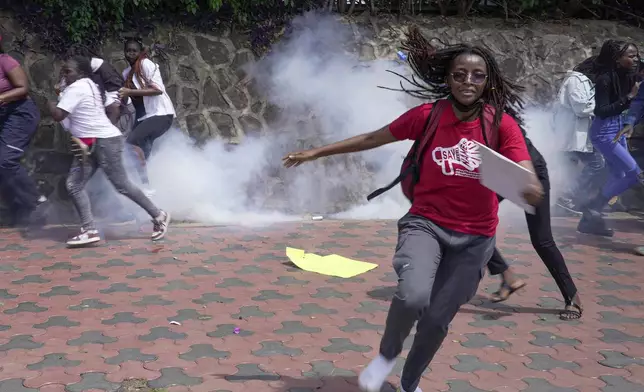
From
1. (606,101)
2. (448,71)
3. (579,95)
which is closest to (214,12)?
(579,95)

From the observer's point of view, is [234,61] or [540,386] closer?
[540,386]

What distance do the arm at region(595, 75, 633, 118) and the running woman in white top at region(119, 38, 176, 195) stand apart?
4.26 metres

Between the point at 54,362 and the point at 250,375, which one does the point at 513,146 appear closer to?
the point at 250,375

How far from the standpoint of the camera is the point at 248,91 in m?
9.23

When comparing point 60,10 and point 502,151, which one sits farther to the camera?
point 60,10

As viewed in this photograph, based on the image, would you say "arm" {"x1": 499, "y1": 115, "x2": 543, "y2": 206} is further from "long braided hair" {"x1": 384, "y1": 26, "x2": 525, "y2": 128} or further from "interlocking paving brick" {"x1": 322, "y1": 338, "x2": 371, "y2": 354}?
"interlocking paving brick" {"x1": 322, "y1": 338, "x2": 371, "y2": 354}

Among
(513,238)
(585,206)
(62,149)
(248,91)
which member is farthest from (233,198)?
(585,206)

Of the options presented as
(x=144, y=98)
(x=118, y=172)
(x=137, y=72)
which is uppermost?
(x=137, y=72)

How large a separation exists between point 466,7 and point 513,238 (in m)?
3.76

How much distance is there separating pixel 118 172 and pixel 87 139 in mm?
397

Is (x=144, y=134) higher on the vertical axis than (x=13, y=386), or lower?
higher

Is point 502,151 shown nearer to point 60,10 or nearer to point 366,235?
point 366,235

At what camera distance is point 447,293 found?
3404 mm

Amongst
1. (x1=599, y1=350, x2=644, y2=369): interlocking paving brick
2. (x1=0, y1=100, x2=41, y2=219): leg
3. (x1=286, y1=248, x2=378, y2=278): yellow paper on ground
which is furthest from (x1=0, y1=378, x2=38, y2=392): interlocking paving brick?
(x1=0, y1=100, x2=41, y2=219): leg
